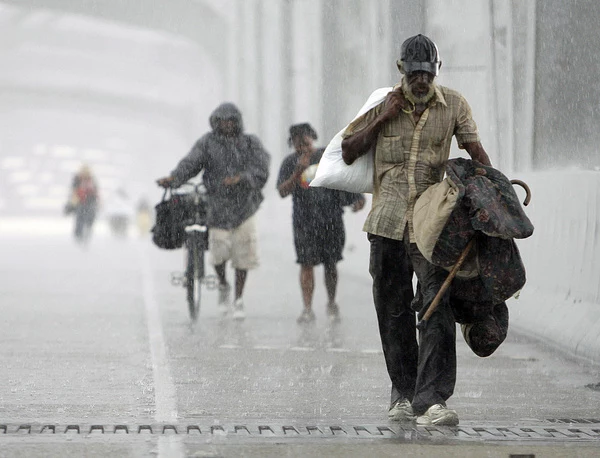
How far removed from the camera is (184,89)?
70062 millimetres

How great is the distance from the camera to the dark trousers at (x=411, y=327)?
7.11 metres

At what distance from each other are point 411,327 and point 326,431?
2.78 feet

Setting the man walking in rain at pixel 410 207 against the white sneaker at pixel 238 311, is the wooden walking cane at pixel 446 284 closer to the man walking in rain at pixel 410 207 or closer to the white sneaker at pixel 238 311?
the man walking in rain at pixel 410 207

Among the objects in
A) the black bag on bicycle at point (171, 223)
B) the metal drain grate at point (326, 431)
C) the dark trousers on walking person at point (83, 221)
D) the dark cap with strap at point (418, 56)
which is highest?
the dark cap with strap at point (418, 56)

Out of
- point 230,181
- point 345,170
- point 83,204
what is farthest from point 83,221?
point 345,170

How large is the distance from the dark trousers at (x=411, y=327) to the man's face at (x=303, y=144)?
5.63m

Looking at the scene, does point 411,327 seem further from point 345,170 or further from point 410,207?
point 345,170

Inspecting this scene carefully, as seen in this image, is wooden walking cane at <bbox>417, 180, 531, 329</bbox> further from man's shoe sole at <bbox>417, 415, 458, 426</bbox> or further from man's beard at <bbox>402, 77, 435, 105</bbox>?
man's beard at <bbox>402, 77, 435, 105</bbox>

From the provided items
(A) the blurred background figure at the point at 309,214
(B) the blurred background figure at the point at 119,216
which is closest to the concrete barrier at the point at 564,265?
(A) the blurred background figure at the point at 309,214

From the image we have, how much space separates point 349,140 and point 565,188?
460 cm

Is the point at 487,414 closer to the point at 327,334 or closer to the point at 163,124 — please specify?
the point at 327,334

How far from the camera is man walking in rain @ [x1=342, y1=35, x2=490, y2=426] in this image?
712 cm

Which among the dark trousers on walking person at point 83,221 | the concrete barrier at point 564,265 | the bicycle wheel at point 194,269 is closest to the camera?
the concrete barrier at point 564,265

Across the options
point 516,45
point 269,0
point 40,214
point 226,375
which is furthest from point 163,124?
point 226,375
